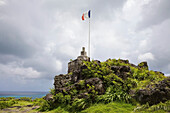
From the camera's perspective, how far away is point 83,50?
70.2ft

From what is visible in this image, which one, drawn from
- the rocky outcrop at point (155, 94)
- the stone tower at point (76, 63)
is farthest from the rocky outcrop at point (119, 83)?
the stone tower at point (76, 63)

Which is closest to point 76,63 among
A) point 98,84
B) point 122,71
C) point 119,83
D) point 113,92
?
point 122,71

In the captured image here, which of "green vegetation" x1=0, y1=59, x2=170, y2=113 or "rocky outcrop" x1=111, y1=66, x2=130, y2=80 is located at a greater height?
"rocky outcrop" x1=111, y1=66, x2=130, y2=80

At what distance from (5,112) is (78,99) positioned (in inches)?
296

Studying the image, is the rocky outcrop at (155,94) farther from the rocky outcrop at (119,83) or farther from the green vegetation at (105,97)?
the green vegetation at (105,97)

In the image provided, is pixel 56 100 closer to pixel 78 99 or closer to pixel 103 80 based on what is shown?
pixel 78 99

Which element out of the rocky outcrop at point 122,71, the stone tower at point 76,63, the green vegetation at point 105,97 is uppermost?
the stone tower at point 76,63

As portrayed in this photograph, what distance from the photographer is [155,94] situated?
7.80 meters

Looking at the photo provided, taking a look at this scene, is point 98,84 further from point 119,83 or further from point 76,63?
point 76,63

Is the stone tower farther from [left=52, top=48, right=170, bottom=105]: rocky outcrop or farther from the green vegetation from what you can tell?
the green vegetation

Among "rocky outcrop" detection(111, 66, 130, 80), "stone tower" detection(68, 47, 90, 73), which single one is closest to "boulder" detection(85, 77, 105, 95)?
"rocky outcrop" detection(111, 66, 130, 80)

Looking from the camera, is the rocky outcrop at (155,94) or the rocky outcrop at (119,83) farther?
the rocky outcrop at (119,83)

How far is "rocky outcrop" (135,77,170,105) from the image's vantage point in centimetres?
760

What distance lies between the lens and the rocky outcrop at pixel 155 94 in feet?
24.9
